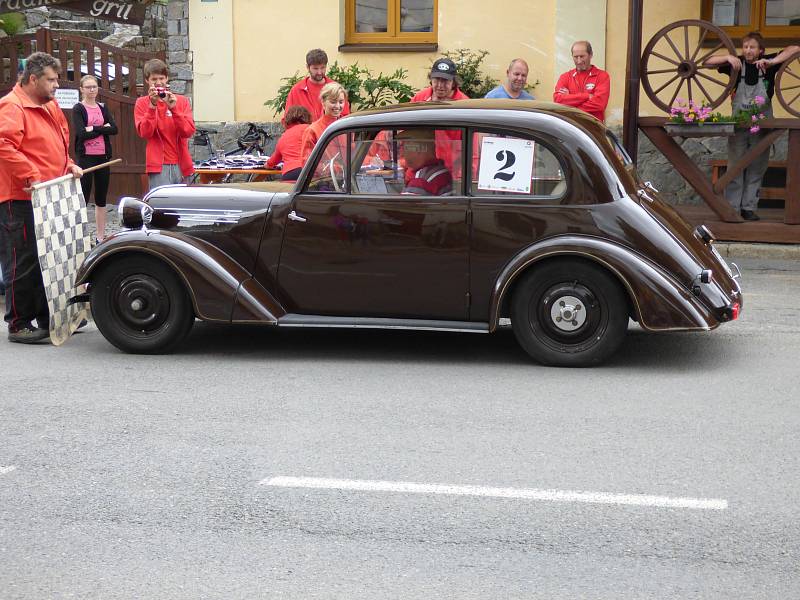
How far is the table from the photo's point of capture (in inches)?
476

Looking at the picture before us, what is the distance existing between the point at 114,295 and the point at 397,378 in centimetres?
202

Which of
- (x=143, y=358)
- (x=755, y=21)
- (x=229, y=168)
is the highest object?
(x=755, y=21)

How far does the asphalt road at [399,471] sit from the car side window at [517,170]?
3.57ft

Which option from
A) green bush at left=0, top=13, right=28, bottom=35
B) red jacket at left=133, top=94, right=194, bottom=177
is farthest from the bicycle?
green bush at left=0, top=13, right=28, bottom=35

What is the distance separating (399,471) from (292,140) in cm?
578

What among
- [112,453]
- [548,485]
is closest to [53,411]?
[112,453]

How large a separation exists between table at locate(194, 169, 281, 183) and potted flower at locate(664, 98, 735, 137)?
4120 mm

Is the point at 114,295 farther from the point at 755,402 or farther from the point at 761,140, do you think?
the point at 761,140

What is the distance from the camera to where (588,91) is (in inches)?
468

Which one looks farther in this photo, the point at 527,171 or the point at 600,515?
the point at 527,171

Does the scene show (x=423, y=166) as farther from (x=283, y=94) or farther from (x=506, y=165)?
(x=283, y=94)

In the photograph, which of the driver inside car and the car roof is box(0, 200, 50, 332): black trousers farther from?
the driver inside car

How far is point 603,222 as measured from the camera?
22.9ft

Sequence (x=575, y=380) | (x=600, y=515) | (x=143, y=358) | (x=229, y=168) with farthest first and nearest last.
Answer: (x=229, y=168) → (x=143, y=358) → (x=575, y=380) → (x=600, y=515)
